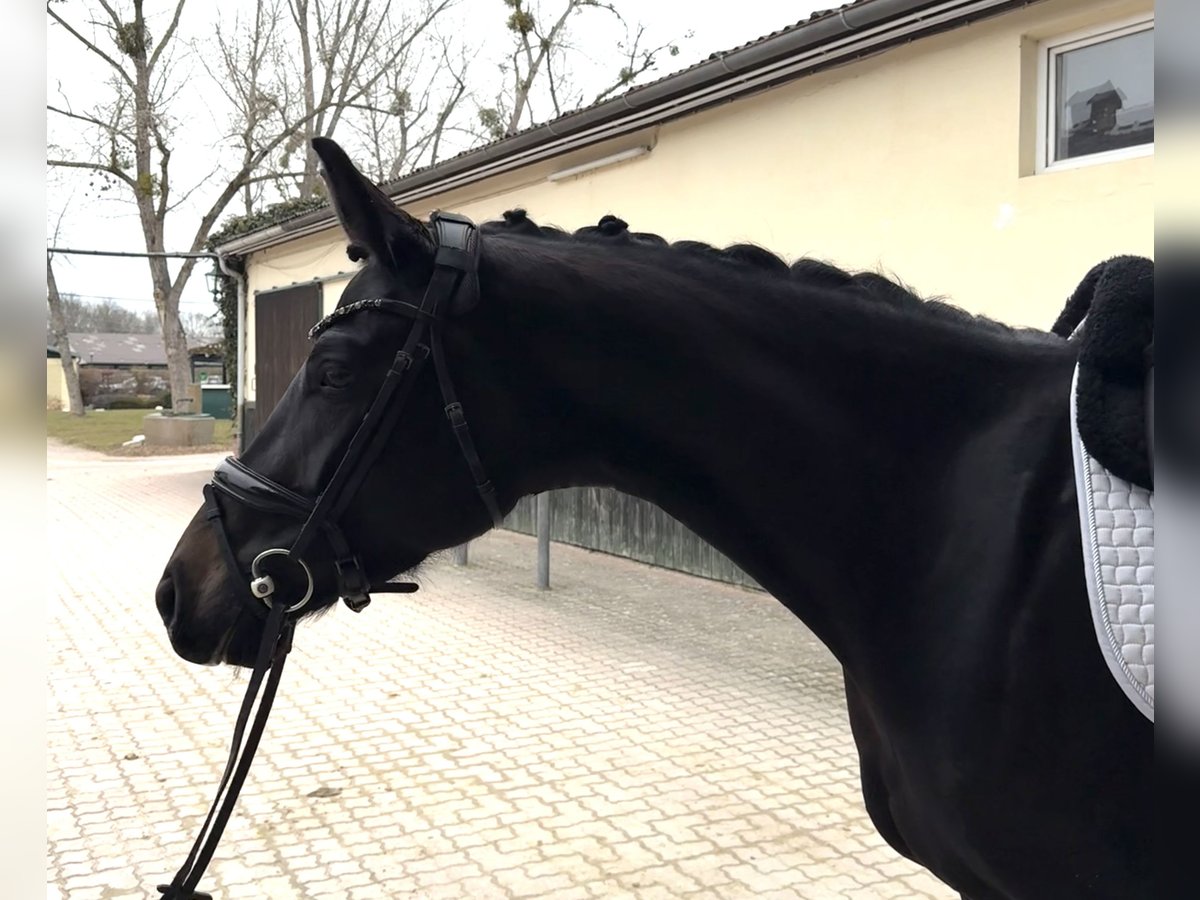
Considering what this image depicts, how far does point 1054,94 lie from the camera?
493 cm

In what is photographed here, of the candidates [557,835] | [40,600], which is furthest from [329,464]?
[557,835]

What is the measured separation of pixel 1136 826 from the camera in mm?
1185

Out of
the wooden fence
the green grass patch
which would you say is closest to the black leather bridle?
the wooden fence

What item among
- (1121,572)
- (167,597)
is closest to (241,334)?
(167,597)

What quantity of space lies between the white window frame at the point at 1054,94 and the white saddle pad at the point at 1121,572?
4.19m

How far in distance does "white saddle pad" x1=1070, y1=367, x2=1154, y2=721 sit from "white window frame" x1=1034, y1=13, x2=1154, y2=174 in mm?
4192

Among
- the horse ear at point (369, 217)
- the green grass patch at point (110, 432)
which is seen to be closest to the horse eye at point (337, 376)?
the horse ear at point (369, 217)

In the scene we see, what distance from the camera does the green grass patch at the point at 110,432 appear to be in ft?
69.6

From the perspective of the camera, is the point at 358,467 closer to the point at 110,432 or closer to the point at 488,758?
the point at 488,758

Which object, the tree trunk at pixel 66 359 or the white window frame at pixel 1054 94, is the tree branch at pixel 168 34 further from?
the white window frame at pixel 1054 94

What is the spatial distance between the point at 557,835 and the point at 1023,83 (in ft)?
15.5

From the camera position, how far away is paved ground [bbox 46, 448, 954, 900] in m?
3.03

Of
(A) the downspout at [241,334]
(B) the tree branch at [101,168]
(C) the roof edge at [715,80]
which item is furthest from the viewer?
(B) the tree branch at [101,168]

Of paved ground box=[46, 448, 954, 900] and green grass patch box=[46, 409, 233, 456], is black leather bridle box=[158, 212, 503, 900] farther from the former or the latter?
green grass patch box=[46, 409, 233, 456]
